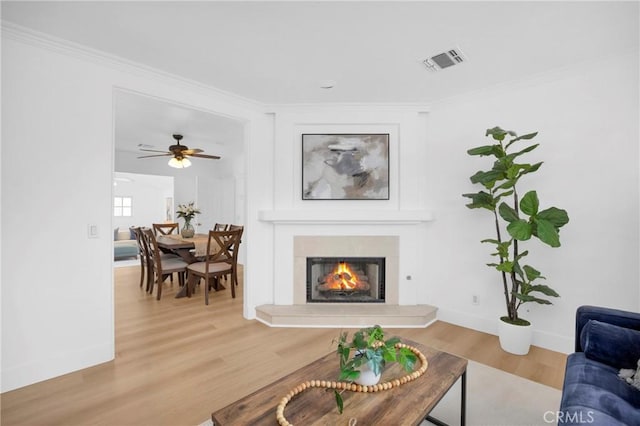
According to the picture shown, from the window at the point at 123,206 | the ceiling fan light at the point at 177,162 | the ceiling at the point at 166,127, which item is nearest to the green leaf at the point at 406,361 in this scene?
the ceiling at the point at 166,127

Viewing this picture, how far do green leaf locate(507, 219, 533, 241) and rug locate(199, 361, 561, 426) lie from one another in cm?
108

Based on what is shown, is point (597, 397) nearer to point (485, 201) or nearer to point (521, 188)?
point (485, 201)

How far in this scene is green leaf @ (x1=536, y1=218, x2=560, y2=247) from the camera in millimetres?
2328

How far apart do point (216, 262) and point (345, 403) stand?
11.5 ft

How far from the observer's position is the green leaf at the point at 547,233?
2328 millimetres

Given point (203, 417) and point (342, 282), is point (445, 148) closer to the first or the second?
point (342, 282)

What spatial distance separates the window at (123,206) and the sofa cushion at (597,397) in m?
12.0

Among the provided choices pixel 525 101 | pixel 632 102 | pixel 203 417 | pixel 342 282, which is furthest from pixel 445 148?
pixel 203 417

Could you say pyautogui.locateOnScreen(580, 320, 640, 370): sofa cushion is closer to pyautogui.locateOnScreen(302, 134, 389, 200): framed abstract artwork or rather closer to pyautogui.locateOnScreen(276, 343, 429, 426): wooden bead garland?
pyautogui.locateOnScreen(276, 343, 429, 426): wooden bead garland

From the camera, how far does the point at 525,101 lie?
2982 millimetres

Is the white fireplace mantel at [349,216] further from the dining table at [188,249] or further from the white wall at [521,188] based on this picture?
the dining table at [188,249]

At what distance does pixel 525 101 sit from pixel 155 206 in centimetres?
1137

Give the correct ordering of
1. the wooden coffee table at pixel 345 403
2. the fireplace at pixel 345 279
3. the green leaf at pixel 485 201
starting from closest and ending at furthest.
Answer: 1. the wooden coffee table at pixel 345 403
2. the green leaf at pixel 485 201
3. the fireplace at pixel 345 279

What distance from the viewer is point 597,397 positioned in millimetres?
1402
